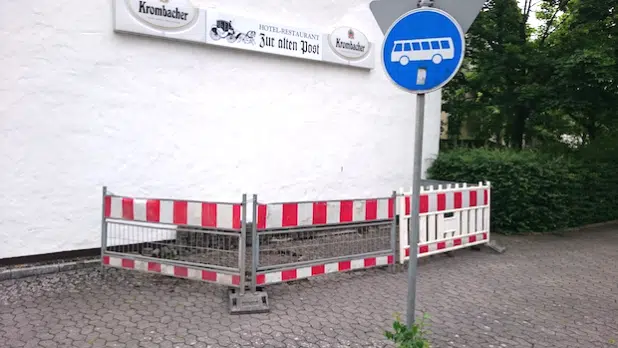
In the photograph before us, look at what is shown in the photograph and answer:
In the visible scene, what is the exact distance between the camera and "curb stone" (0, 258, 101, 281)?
543 cm

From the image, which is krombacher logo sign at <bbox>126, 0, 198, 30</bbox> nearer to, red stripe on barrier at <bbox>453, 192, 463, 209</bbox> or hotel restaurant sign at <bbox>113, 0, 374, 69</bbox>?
hotel restaurant sign at <bbox>113, 0, 374, 69</bbox>

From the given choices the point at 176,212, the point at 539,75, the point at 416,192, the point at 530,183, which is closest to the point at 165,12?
the point at 176,212

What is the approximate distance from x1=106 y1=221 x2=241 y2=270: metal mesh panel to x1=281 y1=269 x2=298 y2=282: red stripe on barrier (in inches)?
22.4

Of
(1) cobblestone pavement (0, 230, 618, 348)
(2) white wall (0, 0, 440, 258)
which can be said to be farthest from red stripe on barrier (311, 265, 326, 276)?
(2) white wall (0, 0, 440, 258)

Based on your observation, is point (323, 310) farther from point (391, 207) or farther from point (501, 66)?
point (501, 66)

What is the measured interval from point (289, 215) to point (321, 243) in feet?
2.18

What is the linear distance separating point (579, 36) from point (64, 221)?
11.1 metres

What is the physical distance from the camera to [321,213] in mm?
5613

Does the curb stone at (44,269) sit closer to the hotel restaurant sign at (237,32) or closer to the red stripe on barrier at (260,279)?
the red stripe on barrier at (260,279)

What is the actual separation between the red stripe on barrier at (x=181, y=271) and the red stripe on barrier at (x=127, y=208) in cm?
87

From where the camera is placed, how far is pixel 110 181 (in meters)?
6.30

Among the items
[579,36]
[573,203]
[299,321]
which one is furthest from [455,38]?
[579,36]

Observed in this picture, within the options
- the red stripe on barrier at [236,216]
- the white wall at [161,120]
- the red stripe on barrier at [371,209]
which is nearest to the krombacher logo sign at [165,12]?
the white wall at [161,120]

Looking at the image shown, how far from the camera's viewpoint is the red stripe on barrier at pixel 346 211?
5768mm
